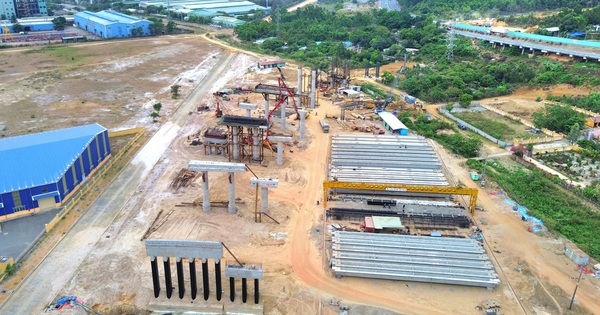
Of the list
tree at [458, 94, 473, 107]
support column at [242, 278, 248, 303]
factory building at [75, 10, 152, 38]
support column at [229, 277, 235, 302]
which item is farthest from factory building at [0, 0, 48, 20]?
support column at [242, 278, 248, 303]

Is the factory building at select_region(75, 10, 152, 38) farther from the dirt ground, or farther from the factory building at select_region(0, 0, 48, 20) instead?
the dirt ground

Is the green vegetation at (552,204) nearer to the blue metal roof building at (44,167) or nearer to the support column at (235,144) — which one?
the support column at (235,144)

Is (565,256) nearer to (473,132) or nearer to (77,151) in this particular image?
(473,132)

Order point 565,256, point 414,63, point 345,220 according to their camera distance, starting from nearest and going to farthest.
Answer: point 565,256 < point 345,220 < point 414,63

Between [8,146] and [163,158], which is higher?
[8,146]

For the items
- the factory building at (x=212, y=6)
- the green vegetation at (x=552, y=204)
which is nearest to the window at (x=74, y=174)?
the green vegetation at (x=552, y=204)

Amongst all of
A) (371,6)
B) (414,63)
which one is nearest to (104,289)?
(414,63)
